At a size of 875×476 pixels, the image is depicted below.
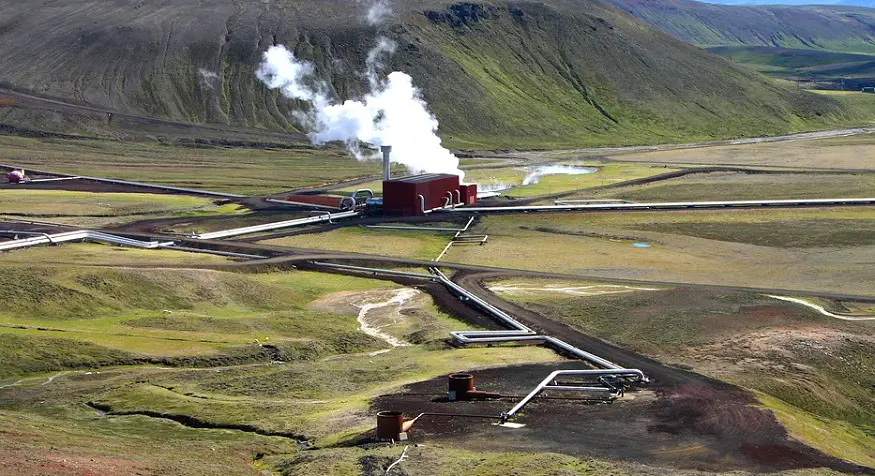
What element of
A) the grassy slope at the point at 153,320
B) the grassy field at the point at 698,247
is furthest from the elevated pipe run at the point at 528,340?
the grassy field at the point at 698,247

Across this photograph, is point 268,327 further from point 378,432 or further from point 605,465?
point 605,465

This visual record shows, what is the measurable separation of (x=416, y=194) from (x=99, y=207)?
3667 centimetres

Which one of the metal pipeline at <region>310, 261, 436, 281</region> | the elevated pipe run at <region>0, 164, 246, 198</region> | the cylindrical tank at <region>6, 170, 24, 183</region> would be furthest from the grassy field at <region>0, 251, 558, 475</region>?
the cylindrical tank at <region>6, 170, 24, 183</region>

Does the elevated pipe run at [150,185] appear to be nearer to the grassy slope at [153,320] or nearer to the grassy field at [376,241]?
the grassy field at [376,241]

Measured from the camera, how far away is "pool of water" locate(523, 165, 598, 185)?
182 meters

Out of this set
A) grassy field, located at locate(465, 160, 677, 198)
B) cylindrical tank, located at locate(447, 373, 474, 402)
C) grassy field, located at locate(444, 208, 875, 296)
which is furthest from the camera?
grassy field, located at locate(465, 160, 677, 198)

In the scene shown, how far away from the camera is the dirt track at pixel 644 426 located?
147ft

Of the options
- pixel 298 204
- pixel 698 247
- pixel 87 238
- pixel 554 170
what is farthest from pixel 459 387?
pixel 554 170

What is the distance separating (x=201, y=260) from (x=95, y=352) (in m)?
34.8

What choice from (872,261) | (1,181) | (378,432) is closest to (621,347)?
(378,432)

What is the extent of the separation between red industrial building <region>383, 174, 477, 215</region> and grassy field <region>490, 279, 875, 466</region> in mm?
45040

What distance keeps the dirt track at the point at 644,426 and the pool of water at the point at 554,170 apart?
394ft

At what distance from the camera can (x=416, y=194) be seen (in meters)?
129

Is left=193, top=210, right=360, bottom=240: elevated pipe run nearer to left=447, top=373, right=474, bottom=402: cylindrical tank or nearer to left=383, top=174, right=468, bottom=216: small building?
left=383, top=174, right=468, bottom=216: small building
